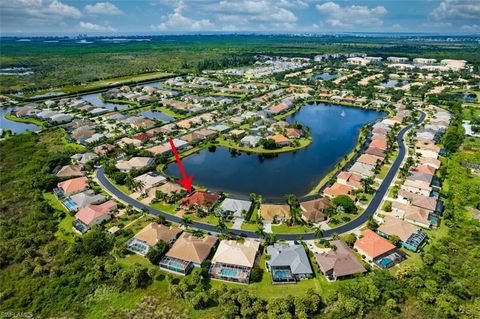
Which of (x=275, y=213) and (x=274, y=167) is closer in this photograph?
(x=275, y=213)

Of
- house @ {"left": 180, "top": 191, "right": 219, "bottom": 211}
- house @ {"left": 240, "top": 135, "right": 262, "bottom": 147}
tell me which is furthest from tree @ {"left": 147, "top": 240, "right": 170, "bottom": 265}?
house @ {"left": 240, "top": 135, "right": 262, "bottom": 147}

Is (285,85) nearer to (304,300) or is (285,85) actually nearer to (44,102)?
(44,102)

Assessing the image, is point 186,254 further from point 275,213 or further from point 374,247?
point 374,247

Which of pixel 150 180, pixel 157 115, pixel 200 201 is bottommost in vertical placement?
pixel 200 201

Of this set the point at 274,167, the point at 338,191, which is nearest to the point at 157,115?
the point at 274,167

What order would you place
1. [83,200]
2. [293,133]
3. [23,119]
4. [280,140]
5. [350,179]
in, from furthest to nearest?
[23,119], [293,133], [280,140], [350,179], [83,200]

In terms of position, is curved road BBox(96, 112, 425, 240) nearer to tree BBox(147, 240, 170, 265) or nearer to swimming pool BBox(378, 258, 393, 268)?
tree BBox(147, 240, 170, 265)
